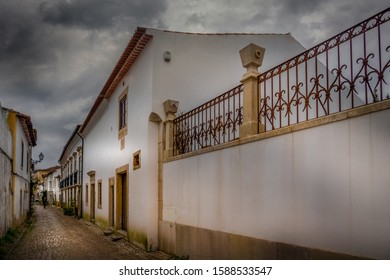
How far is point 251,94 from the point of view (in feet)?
19.5

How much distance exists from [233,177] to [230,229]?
2.74ft

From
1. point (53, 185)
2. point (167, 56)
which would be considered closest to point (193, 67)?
point (167, 56)

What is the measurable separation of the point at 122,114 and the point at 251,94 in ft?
24.6

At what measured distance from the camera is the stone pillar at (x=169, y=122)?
897 centimetres

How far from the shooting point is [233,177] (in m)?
6.16

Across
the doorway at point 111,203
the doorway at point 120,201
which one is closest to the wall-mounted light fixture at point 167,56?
the doorway at point 120,201

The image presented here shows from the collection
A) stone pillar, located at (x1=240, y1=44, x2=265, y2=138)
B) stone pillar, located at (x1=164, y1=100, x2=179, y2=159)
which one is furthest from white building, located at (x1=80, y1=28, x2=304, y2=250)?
stone pillar, located at (x1=240, y1=44, x2=265, y2=138)

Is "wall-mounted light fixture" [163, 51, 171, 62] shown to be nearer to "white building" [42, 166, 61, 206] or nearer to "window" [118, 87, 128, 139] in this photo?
"window" [118, 87, 128, 139]

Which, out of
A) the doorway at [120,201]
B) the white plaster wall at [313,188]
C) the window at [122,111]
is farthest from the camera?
the doorway at [120,201]

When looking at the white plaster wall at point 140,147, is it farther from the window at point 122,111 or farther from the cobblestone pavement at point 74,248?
the cobblestone pavement at point 74,248

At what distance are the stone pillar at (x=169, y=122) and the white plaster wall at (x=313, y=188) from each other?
226cm

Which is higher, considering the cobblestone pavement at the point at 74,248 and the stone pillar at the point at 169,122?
the stone pillar at the point at 169,122

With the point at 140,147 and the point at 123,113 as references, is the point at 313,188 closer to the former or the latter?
the point at 140,147
